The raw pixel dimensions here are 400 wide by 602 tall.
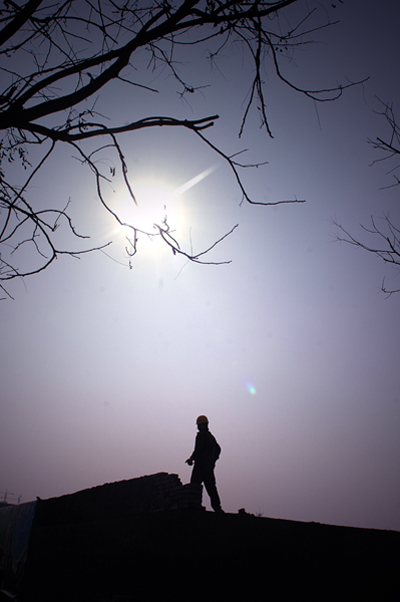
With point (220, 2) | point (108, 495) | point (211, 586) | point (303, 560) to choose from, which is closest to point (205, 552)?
point (211, 586)

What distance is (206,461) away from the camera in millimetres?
6480

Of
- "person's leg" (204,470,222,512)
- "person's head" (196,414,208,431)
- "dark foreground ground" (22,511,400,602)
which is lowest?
"dark foreground ground" (22,511,400,602)

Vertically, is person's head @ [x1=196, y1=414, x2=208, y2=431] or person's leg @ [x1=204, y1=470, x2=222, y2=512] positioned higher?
person's head @ [x1=196, y1=414, x2=208, y2=431]

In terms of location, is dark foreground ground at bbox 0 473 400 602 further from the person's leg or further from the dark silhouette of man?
the person's leg

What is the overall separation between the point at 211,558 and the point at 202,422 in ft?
8.30

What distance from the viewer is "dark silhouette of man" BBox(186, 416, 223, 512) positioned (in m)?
6.35

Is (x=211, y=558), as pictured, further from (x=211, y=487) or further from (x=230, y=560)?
(x=211, y=487)

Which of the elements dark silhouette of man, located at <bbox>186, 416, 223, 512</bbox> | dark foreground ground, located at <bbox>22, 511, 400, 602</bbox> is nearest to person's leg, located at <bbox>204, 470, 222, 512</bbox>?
dark silhouette of man, located at <bbox>186, 416, 223, 512</bbox>

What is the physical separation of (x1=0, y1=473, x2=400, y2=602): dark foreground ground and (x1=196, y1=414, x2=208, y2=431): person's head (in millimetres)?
997

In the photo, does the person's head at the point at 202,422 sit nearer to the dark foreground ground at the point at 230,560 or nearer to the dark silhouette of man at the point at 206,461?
the dark silhouette of man at the point at 206,461

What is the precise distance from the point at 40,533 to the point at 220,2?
1061 centimetres

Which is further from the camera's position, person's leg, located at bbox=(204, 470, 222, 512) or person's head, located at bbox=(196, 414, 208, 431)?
person's head, located at bbox=(196, 414, 208, 431)

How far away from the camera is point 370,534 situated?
5902 mm

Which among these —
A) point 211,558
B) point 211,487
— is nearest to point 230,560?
point 211,558
